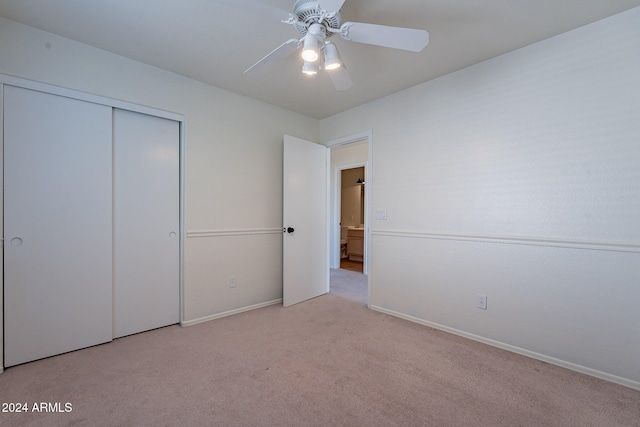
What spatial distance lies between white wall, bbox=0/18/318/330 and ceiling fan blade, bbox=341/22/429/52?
188 centimetres

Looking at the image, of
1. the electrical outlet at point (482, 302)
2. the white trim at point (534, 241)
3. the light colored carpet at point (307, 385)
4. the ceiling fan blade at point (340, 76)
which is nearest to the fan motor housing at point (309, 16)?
the ceiling fan blade at point (340, 76)

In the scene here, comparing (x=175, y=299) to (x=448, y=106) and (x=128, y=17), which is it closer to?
(x=128, y=17)

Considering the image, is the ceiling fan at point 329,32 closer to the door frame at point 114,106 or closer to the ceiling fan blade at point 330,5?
the ceiling fan blade at point 330,5

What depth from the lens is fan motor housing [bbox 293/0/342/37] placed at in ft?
4.82

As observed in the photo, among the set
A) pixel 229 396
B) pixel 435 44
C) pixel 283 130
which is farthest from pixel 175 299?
pixel 435 44

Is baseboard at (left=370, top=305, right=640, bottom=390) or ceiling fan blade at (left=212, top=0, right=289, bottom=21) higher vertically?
ceiling fan blade at (left=212, top=0, right=289, bottom=21)

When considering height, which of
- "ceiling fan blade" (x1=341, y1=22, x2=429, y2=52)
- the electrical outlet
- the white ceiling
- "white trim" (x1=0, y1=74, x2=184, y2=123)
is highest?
the white ceiling

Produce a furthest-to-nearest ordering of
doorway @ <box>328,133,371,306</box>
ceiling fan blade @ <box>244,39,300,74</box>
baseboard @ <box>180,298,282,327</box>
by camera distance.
Answer: doorway @ <box>328,133,371,306</box> → baseboard @ <box>180,298,282,327</box> → ceiling fan blade @ <box>244,39,300,74</box>

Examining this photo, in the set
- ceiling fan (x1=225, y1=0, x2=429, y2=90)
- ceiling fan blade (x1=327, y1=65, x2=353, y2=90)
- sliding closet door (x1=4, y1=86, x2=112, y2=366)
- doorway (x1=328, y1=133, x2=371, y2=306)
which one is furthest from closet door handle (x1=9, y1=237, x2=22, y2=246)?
doorway (x1=328, y1=133, x2=371, y2=306)

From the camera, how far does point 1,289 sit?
193cm

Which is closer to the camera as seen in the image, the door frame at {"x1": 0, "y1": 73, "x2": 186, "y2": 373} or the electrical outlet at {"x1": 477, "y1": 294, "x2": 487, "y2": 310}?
the door frame at {"x1": 0, "y1": 73, "x2": 186, "y2": 373}

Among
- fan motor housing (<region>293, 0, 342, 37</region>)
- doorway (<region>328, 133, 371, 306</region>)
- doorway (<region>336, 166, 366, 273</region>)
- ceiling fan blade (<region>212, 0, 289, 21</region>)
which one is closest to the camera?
ceiling fan blade (<region>212, 0, 289, 21</region>)

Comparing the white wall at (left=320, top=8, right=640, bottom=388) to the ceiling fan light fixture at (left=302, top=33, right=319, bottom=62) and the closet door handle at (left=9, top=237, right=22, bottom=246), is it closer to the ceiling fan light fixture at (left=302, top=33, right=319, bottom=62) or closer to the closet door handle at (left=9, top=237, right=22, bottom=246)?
the ceiling fan light fixture at (left=302, top=33, right=319, bottom=62)

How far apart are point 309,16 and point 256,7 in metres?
0.32
